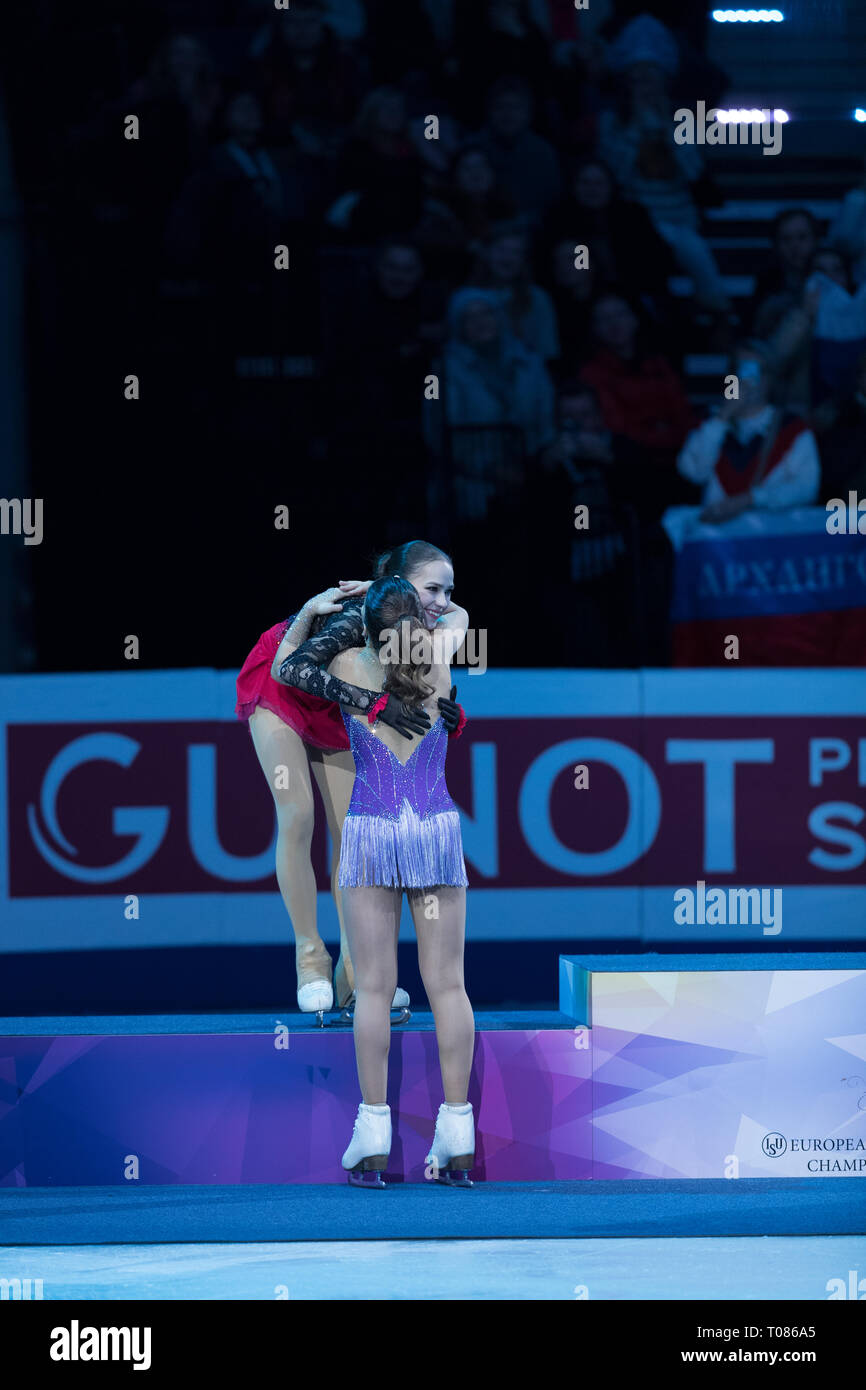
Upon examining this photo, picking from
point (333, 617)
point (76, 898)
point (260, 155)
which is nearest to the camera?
point (333, 617)

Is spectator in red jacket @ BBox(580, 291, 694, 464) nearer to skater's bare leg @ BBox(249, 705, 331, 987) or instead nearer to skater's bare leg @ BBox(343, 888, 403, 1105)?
skater's bare leg @ BBox(249, 705, 331, 987)

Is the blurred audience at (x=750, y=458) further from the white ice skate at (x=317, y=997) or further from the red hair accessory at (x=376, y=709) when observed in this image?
the red hair accessory at (x=376, y=709)

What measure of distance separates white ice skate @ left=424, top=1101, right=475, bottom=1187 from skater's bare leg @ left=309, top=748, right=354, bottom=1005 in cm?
74

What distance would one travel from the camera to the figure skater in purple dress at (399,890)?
4.38 metres

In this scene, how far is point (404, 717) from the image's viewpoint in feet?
14.4

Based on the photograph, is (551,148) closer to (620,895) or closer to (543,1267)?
(620,895)

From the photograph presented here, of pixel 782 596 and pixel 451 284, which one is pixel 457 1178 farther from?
pixel 451 284

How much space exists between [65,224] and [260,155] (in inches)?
40.2

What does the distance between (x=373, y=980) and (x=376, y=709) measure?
2.24 feet

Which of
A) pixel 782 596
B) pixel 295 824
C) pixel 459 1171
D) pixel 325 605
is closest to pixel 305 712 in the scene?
pixel 295 824

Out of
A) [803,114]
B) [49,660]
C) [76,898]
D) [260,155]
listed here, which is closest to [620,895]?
[76,898]

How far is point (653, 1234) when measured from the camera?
3840 millimetres

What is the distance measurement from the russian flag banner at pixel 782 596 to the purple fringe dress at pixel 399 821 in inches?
133

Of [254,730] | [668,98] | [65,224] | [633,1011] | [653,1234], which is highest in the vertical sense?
[668,98]
